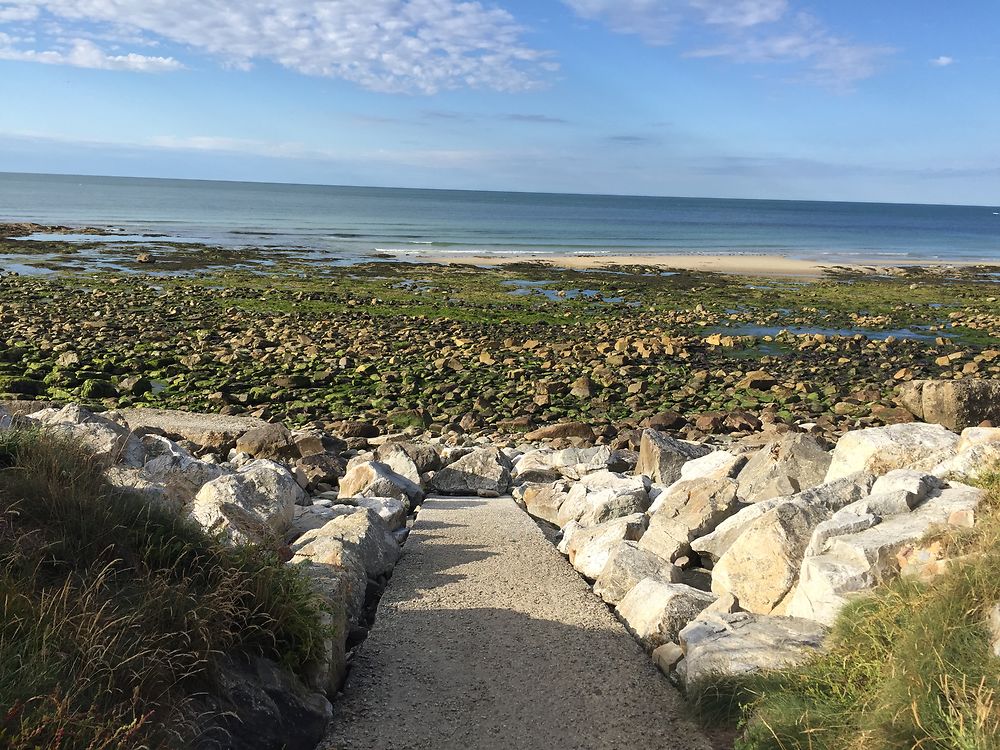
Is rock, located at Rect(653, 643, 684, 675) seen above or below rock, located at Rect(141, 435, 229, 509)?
below

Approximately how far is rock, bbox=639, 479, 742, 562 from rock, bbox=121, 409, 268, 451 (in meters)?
6.96

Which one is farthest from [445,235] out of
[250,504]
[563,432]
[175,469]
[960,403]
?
[250,504]

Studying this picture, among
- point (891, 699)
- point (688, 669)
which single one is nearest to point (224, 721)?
point (688, 669)

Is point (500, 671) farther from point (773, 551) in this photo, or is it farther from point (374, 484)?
point (374, 484)

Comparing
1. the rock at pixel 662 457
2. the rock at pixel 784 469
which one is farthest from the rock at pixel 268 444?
the rock at pixel 784 469

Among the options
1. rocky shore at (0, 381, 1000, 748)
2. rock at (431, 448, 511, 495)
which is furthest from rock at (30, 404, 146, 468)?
rock at (431, 448, 511, 495)

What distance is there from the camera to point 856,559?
19.4 ft

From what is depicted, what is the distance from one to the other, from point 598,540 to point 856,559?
2862 millimetres

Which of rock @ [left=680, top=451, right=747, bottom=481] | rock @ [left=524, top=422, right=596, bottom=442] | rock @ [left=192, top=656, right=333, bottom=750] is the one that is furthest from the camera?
rock @ [left=524, top=422, right=596, bottom=442]

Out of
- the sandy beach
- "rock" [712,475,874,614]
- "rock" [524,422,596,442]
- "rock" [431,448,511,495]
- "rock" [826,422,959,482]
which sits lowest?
"rock" [524,422,596,442]

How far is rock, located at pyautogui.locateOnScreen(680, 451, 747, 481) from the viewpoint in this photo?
9.78m

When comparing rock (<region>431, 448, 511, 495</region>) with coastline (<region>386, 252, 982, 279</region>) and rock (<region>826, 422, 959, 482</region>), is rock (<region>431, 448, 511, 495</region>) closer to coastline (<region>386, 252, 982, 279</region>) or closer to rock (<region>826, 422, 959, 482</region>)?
rock (<region>826, 422, 959, 482</region>)

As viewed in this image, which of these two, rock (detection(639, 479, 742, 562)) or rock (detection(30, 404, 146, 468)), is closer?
rock (detection(639, 479, 742, 562))

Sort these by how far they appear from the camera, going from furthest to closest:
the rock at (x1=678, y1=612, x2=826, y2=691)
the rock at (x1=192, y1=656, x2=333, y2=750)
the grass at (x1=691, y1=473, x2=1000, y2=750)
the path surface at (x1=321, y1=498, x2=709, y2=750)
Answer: the rock at (x1=678, y1=612, x2=826, y2=691)
the path surface at (x1=321, y1=498, x2=709, y2=750)
the rock at (x1=192, y1=656, x2=333, y2=750)
the grass at (x1=691, y1=473, x2=1000, y2=750)
